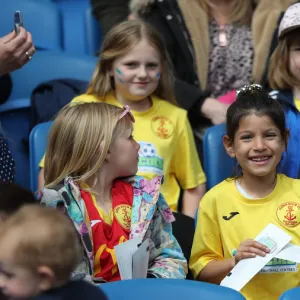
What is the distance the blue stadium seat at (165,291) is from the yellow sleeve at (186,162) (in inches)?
50.1

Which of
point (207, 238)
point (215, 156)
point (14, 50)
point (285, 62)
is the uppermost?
point (14, 50)

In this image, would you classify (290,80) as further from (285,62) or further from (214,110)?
(214,110)

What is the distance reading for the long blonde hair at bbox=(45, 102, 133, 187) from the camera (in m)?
2.07

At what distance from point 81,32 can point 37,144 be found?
4.92 ft

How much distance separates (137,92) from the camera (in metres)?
2.76

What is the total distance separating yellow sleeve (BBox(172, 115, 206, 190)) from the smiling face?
24.5 inches

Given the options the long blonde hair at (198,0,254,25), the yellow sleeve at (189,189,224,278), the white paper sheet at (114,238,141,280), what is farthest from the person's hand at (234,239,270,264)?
the long blonde hair at (198,0,254,25)

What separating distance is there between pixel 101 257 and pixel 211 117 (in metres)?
1.16

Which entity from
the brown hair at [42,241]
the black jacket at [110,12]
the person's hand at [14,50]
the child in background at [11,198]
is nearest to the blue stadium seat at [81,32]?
the black jacket at [110,12]

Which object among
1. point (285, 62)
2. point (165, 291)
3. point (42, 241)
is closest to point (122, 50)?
point (285, 62)

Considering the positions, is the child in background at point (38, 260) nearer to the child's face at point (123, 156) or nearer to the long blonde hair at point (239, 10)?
the child's face at point (123, 156)

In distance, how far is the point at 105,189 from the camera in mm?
2129

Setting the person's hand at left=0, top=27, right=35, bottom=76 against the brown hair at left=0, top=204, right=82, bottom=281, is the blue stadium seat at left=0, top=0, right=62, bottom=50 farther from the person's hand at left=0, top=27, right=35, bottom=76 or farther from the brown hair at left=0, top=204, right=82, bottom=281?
the brown hair at left=0, top=204, right=82, bottom=281

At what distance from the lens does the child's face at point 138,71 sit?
9.03 ft
